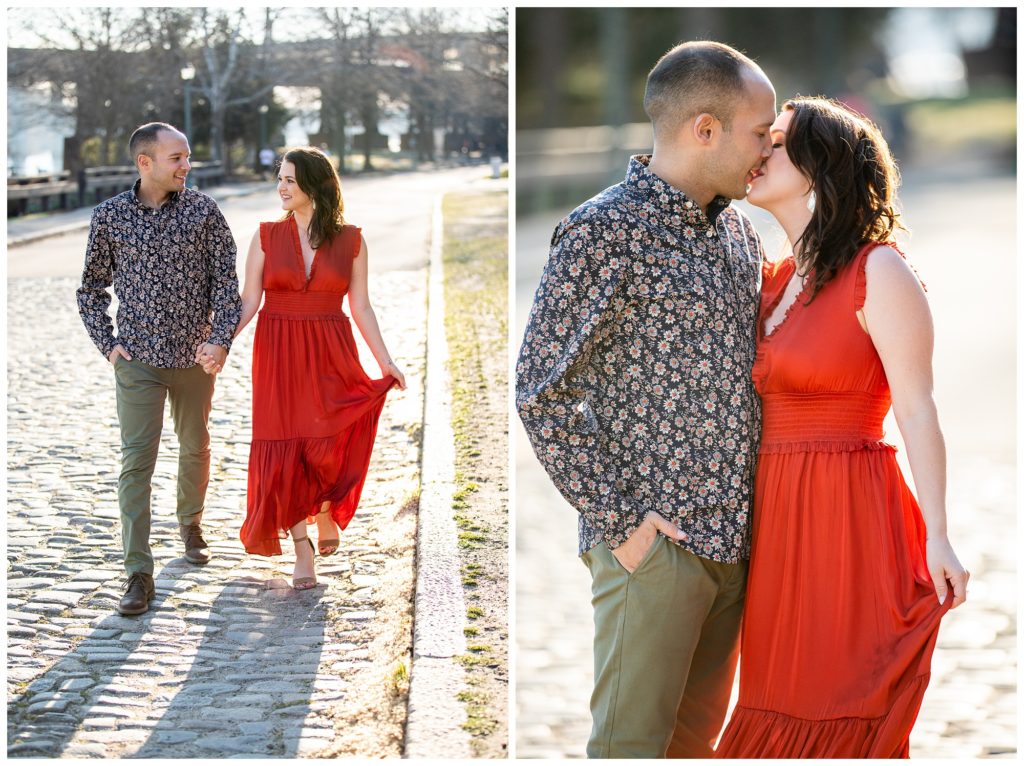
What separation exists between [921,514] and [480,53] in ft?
32.7

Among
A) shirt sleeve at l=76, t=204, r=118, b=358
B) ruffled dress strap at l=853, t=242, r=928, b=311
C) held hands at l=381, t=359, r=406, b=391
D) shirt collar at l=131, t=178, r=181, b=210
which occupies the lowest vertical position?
held hands at l=381, t=359, r=406, b=391

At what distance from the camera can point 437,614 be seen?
15.4ft

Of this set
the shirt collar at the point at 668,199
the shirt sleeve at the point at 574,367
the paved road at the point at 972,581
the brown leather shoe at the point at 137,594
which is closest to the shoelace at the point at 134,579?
the brown leather shoe at the point at 137,594

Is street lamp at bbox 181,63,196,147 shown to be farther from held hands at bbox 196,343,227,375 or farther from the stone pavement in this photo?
held hands at bbox 196,343,227,375

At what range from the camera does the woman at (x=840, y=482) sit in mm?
2938

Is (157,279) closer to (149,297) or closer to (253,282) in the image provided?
(149,297)

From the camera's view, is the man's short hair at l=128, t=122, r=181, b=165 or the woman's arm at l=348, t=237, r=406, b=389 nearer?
the man's short hair at l=128, t=122, r=181, b=165

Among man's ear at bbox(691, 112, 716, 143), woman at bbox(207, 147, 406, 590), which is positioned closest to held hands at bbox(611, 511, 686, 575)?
man's ear at bbox(691, 112, 716, 143)

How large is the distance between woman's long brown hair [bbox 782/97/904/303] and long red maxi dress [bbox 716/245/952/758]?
60mm

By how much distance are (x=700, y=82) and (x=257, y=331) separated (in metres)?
2.66

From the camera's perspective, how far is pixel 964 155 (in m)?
37.8

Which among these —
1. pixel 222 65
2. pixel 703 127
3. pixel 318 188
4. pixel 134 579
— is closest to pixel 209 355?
pixel 318 188

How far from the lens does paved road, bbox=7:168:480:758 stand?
12.3 feet

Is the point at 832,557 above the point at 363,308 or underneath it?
underneath
